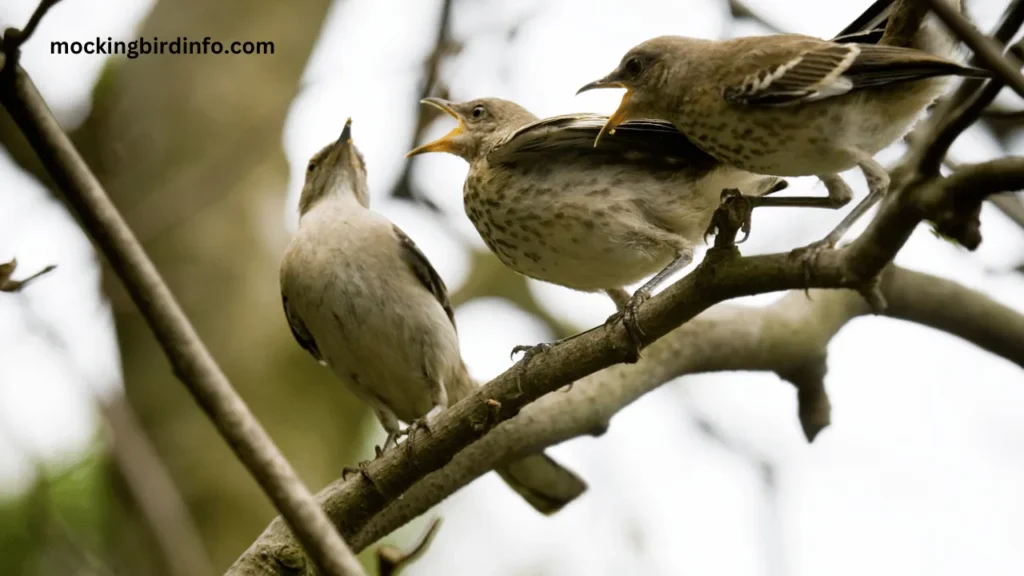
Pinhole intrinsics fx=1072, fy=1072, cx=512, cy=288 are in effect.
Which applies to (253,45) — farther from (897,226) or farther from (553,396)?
(897,226)

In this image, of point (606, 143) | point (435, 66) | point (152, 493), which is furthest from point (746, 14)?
point (152, 493)

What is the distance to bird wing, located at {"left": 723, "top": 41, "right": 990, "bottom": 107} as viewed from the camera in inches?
126

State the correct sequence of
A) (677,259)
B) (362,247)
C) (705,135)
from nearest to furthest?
(705,135)
(677,259)
(362,247)

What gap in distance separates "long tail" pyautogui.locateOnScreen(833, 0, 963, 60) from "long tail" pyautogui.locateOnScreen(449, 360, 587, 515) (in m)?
2.27

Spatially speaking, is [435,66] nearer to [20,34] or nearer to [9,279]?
[9,279]

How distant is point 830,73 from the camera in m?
3.40

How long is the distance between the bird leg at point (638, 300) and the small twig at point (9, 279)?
1.65 m

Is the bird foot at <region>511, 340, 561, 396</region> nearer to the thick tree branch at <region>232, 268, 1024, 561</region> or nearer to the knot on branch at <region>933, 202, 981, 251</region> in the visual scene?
the thick tree branch at <region>232, 268, 1024, 561</region>

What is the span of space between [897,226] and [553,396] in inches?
86.3

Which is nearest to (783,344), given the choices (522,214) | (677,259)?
(677,259)

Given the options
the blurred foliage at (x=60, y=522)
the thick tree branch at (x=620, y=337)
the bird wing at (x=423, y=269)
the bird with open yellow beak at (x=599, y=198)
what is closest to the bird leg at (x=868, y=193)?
the thick tree branch at (x=620, y=337)

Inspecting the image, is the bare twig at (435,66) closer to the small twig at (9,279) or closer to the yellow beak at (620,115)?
the yellow beak at (620,115)

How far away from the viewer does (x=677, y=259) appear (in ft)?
13.5

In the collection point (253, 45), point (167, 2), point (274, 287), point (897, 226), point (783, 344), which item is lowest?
point (783, 344)
